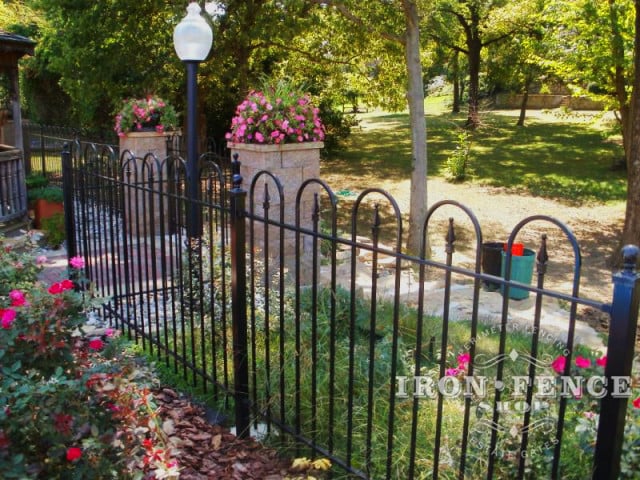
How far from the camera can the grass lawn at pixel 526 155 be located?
1598 centimetres

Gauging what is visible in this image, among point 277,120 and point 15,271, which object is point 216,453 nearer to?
point 15,271

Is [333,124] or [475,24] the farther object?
[475,24]

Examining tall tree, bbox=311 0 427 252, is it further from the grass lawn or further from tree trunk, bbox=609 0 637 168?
the grass lawn

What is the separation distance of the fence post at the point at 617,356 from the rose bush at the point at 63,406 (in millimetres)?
1356

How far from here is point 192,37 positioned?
17.3 feet

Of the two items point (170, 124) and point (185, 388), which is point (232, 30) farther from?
point (185, 388)

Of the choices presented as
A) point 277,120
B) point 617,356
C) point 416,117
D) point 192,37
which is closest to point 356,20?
point 416,117

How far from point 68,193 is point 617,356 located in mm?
4265

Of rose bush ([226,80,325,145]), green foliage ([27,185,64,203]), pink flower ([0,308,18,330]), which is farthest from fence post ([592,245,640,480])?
green foliage ([27,185,64,203])

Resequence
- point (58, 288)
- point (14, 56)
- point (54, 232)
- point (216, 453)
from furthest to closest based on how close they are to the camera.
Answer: point (14, 56) → point (54, 232) → point (216, 453) → point (58, 288)

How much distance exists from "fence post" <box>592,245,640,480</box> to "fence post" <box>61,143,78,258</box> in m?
4.18

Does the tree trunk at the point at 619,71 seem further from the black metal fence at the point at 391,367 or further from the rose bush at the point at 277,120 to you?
the black metal fence at the point at 391,367

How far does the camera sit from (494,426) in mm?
2059

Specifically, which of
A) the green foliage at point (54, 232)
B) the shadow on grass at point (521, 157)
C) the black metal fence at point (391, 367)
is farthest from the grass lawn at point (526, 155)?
the black metal fence at point (391, 367)
